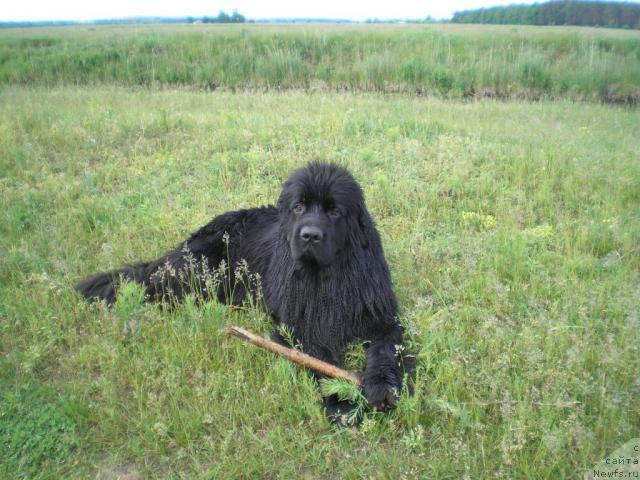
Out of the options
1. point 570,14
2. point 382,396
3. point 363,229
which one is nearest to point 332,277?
→ point 363,229

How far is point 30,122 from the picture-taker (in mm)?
8625

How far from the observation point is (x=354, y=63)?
49.6 ft

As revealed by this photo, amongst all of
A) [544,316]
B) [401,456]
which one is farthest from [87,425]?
[544,316]

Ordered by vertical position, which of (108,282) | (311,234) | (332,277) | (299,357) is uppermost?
(311,234)

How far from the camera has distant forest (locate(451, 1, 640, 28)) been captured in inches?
824

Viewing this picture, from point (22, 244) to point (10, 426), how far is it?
104 inches

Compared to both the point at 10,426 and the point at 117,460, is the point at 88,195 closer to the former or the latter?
the point at 10,426

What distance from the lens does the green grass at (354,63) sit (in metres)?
13.8

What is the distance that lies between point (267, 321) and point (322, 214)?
1143mm

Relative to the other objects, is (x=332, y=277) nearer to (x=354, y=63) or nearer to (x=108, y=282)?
(x=108, y=282)

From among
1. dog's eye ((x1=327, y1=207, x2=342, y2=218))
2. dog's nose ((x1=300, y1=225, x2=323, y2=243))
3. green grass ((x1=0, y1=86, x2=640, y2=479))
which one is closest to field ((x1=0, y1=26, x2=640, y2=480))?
green grass ((x1=0, y1=86, x2=640, y2=479))

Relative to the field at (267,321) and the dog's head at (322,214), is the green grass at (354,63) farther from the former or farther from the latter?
the dog's head at (322,214)

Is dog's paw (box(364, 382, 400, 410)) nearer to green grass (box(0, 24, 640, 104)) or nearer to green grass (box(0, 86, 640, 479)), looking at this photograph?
green grass (box(0, 86, 640, 479))

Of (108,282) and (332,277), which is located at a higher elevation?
(332,277)
